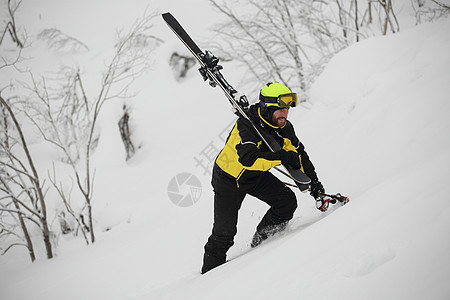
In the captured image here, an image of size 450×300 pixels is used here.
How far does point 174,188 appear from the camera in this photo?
652 centimetres

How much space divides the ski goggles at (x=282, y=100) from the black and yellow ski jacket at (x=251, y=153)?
0.16 metres

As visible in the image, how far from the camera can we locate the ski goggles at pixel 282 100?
86.4 inches

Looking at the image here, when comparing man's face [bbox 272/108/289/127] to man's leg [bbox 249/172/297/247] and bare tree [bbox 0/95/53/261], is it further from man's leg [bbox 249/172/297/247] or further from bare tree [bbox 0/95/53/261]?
bare tree [bbox 0/95/53/261]

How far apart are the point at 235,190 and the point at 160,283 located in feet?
3.98

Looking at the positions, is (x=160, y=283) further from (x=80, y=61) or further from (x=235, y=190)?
(x=80, y=61)

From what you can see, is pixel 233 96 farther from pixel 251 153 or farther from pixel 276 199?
pixel 276 199

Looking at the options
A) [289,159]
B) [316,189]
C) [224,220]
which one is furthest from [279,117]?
[224,220]

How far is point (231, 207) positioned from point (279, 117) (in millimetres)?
888

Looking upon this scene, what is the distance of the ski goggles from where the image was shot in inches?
86.4

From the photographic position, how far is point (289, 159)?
7.71 ft

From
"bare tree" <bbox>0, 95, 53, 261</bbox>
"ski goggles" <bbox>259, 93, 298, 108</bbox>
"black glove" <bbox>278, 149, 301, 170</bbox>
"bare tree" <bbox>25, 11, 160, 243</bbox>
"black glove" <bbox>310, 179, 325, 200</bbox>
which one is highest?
"bare tree" <bbox>25, 11, 160, 243</bbox>

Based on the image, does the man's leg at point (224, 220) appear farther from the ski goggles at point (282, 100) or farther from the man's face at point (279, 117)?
the ski goggles at point (282, 100)

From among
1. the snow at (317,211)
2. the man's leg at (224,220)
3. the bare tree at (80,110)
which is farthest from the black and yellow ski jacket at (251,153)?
the bare tree at (80,110)

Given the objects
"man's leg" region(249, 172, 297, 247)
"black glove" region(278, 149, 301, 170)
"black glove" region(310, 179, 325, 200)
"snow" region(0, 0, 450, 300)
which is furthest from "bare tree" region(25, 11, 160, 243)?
"black glove" region(310, 179, 325, 200)
